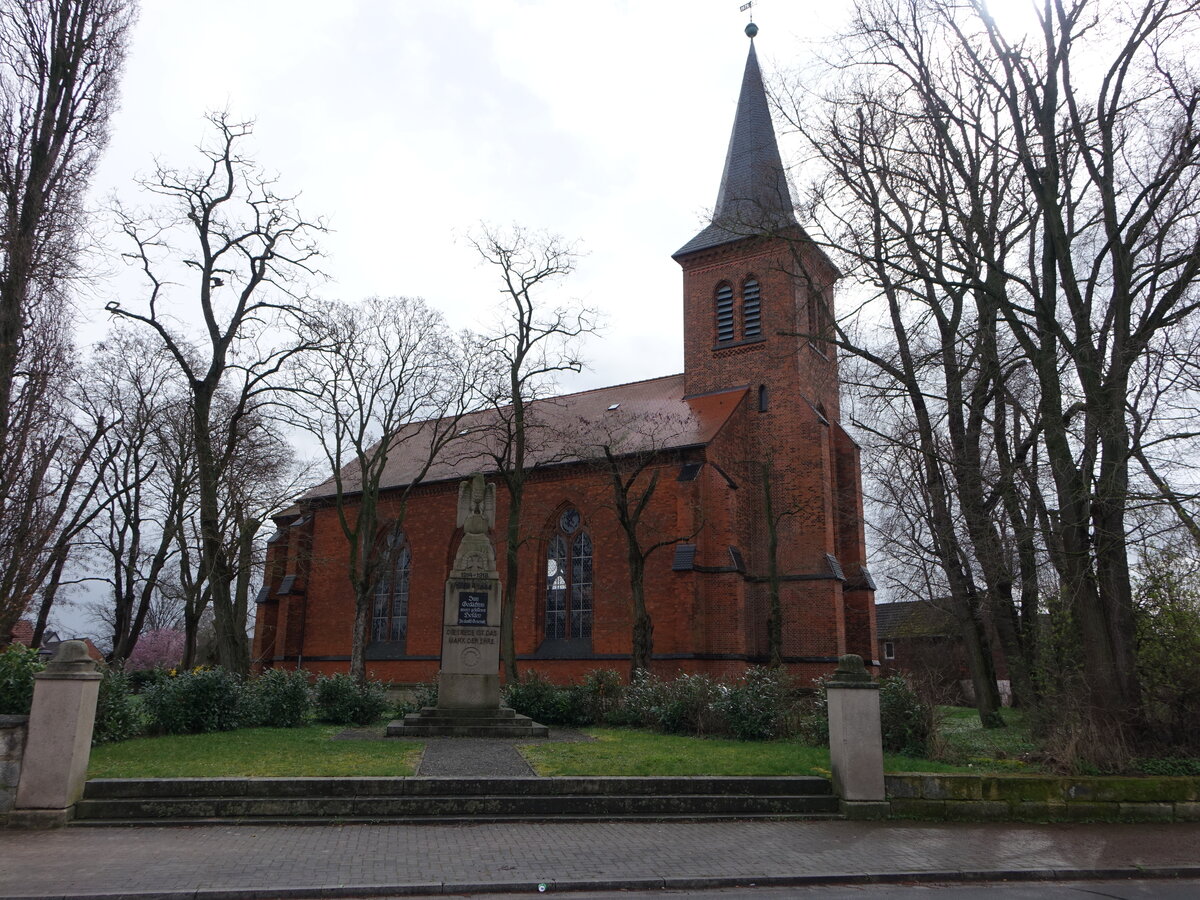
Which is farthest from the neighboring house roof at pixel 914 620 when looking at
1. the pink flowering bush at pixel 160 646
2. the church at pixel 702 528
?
the pink flowering bush at pixel 160 646

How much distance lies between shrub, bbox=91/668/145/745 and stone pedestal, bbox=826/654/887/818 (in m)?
10.2

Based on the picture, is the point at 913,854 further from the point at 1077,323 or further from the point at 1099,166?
the point at 1099,166

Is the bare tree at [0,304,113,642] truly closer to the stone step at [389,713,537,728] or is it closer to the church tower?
the stone step at [389,713,537,728]

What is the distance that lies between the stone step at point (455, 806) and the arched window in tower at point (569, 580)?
16728mm

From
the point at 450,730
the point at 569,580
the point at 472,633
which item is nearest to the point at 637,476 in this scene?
the point at 569,580

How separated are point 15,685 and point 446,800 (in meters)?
4.85

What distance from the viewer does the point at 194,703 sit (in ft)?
47.0

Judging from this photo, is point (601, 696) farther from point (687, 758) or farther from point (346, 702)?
point (687, 758)

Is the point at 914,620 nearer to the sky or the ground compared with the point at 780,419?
nearer to the ground

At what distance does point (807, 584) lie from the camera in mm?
24469

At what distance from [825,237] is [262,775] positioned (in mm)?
11828

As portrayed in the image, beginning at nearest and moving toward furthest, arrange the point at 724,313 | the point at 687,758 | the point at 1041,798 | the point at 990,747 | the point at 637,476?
the point at 1041,798 → the point at 687,758 → the point at 990,747 → the point at 637,476 → the point at 724,313

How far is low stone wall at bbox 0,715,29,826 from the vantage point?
8352mm

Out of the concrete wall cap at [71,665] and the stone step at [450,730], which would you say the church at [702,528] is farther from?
the concrete wall cap at [71,665]
